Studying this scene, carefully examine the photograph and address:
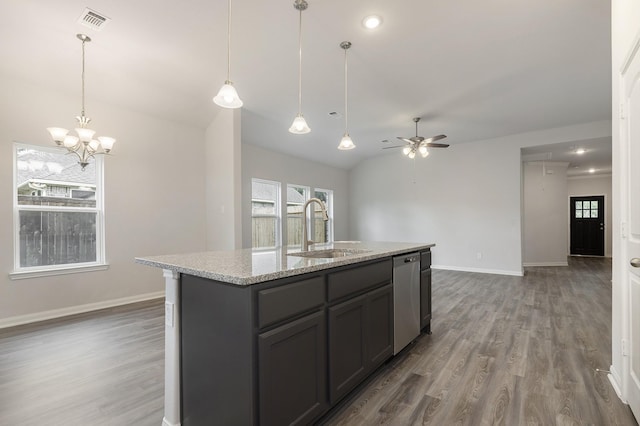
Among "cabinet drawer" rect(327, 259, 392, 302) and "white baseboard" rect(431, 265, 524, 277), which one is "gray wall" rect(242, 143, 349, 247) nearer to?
"white baseboard" rect(431, 265, 524, 277)

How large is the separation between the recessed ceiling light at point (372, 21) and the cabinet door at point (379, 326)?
2401 millimetres

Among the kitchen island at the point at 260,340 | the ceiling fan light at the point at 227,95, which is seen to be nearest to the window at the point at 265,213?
the ceiling fan light at the point at 227,95

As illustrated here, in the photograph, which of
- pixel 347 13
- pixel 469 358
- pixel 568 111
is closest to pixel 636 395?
pixel 469 358

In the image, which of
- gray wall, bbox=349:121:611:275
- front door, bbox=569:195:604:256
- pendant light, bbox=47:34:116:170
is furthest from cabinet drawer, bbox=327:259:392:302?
front door, bbox=569:195:604:256

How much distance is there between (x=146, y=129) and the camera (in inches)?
178

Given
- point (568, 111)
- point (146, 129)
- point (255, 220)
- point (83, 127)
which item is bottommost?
point (255, 220)

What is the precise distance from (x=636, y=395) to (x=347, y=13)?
11.2 feet

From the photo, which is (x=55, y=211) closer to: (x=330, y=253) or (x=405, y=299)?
(x=330, y=253)

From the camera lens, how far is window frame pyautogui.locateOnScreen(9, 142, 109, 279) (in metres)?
3.52

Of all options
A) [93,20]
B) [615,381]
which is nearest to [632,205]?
[615,381]

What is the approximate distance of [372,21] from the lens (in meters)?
2.84

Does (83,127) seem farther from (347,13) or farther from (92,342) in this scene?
(347,13)

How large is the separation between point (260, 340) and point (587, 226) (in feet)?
39.3

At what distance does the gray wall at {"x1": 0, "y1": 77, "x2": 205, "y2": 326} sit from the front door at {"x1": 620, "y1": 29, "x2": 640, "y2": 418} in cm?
501
